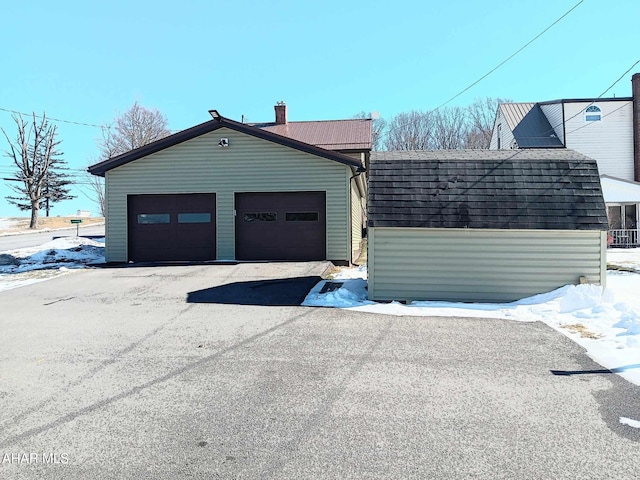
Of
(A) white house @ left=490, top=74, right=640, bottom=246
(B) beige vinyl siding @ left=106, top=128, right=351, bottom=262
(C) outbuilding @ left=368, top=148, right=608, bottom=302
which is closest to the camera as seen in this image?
(C) outbuilding @ left=368, top=148, right=608, bottom=302

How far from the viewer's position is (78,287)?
10.4 m

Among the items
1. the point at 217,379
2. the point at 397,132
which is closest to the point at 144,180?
the point at 217,379

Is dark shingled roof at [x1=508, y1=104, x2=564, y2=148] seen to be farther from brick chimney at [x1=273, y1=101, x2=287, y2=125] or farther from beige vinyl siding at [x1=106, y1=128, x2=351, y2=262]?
beige vinyl siding at [x1=106, y1=128, x2=351, y2=262]

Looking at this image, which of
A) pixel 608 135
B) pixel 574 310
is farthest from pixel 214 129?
pixel 608 135

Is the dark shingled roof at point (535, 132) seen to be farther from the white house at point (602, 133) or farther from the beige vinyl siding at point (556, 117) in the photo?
the beige vinyl siding at point (556, 117)

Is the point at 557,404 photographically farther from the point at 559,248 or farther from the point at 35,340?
the point at 35,340

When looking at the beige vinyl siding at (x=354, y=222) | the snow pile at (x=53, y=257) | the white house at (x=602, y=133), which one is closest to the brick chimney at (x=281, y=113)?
the beige vinyl siding at (x=354, y=222)

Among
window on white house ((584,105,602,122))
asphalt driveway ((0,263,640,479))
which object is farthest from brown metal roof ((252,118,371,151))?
asphalt driveway ((0,263,640,479))

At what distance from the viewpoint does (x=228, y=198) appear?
1434cm

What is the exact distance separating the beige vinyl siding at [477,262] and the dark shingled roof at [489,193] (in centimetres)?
23

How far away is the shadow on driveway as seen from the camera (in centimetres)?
850

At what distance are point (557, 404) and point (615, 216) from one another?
21.5 metres

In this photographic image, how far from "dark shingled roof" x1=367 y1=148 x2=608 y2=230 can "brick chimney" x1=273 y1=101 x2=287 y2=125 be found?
12854mm

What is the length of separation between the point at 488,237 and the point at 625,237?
16.5m
